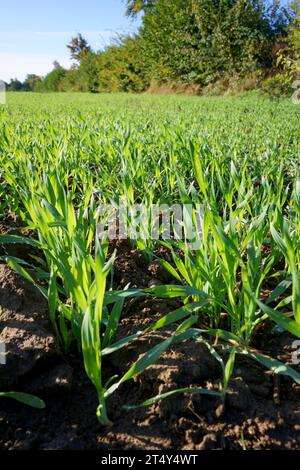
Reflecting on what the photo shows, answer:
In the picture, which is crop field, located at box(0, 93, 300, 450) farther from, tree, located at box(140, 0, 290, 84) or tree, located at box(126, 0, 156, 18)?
tree, located at box(126, 0, 156, 18)

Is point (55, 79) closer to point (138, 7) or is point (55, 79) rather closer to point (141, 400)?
point (138, 7)

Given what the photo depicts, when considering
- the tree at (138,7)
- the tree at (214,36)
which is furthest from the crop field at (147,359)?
the tree at (138,7)

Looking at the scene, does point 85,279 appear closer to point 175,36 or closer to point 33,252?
point 33,252

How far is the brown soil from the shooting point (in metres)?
0.79

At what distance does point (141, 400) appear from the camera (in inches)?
35.3

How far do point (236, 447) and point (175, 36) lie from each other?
19228mm

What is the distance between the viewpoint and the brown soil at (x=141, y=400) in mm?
788

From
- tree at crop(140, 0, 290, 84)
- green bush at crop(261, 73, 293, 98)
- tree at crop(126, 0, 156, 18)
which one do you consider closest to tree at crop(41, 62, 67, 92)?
tree at crop(126, 0, 156, 18)

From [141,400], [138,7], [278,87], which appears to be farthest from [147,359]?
[138,7]

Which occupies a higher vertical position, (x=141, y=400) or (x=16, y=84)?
(x=16, y=84)

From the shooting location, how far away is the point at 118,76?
77.2ft

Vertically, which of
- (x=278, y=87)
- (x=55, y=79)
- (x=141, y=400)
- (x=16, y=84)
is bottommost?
(x=141, y=400)
